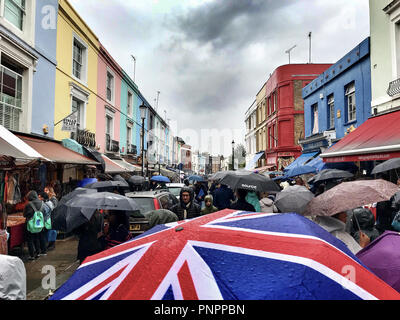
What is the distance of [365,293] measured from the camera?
121 cm

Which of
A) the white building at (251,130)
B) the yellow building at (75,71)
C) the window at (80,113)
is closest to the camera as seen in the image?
the yellow building at (75,71)

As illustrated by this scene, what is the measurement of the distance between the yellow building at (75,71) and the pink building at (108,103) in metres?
0.69

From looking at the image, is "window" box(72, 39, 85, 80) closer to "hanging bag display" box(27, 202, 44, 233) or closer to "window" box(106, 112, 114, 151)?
"window" box(106, 112, 114, 151)

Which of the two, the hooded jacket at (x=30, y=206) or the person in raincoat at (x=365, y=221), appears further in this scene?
the hooded jacket at (x=30, y=206)

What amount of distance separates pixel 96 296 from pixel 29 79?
1074 centimetres

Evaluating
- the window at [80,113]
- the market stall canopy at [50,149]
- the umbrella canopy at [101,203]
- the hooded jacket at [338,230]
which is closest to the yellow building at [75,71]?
the window at [80,113]

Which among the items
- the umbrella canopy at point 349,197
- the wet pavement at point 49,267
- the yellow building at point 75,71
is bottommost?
the wet pavement at point 49,267

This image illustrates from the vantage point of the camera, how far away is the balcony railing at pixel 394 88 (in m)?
8.65

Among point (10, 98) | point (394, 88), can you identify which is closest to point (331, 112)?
point (394, 88)

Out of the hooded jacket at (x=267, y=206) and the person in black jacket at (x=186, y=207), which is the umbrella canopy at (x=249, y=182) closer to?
the hooded jacket at (x=267, y=206)

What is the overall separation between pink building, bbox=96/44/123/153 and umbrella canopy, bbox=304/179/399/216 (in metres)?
14.5

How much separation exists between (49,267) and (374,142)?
9334 mm

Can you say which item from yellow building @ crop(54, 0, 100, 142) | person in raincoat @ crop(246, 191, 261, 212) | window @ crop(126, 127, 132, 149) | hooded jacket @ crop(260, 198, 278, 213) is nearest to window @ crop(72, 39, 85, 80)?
yellow building @ crop(54, 0, 100, 142)

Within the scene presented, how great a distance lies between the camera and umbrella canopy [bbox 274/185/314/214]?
384cm
